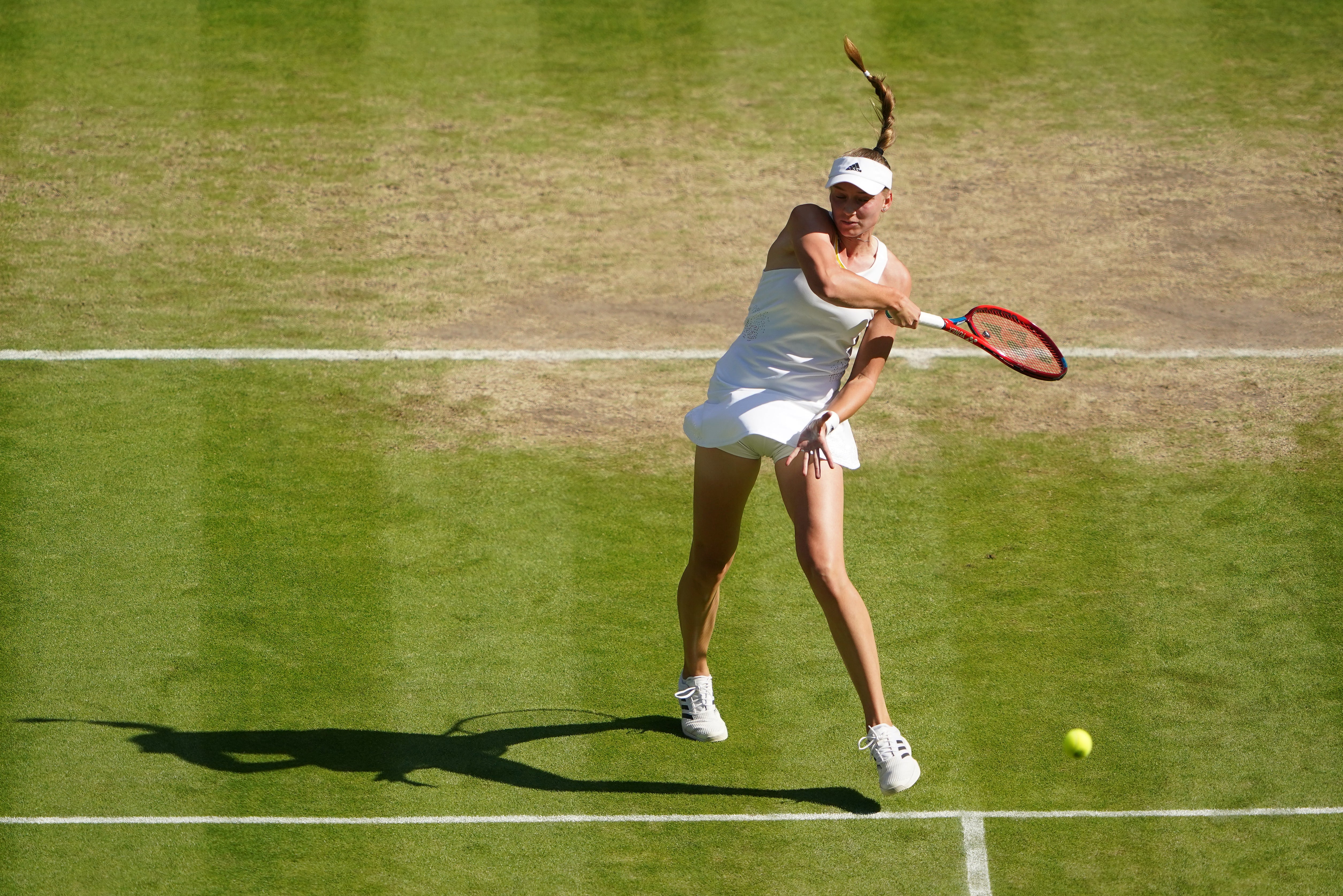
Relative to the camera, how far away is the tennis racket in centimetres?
688

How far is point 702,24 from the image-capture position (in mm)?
14000

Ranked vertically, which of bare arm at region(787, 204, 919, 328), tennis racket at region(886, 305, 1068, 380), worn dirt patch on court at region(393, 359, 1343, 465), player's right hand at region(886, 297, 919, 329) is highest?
bare arm at region(787, 204, 919, 328)

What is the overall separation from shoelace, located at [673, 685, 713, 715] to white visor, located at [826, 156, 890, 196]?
2.27m

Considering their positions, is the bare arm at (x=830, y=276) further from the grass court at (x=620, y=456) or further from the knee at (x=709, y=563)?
the grass court at (x=620, y=456)

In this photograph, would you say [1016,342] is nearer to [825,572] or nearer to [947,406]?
[825,572]

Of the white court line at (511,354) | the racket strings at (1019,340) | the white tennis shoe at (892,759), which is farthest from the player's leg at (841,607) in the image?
the white court line at (511,354)

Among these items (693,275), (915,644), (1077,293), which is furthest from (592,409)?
(1077,293)

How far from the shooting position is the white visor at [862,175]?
19.7 feet

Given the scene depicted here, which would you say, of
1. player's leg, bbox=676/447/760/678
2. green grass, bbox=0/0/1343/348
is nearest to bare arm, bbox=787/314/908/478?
player's leg, bbox=676/447/760/678

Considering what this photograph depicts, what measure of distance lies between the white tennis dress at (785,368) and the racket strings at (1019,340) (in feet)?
3.16

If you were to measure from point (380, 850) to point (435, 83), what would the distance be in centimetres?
862

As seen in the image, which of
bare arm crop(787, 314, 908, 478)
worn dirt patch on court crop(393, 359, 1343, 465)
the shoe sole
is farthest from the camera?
worn dirt patch on court crop(393, 359, 1343, 465)

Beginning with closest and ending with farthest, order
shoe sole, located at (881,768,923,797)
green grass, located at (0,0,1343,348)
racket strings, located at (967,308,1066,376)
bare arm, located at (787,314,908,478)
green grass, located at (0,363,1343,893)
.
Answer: shoe sole, located at (881,768,923,797)
bare arm, located at (787,314,908,478)
green grass, located at (0,363,1343,893)
racket strings, located at (967,308,1066,376)
green grass, located at (0,0,1343,348)

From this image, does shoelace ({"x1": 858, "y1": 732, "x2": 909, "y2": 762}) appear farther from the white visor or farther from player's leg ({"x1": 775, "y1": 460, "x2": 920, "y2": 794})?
the white visor
